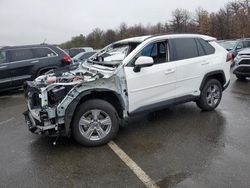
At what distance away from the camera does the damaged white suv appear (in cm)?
440

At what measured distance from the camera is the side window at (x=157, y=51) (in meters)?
5.45

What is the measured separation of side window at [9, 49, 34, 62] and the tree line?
33.1 meters

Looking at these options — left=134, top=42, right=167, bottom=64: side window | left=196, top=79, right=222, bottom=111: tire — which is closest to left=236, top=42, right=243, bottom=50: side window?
left=196, top=79, right=222, bottom=111: tire

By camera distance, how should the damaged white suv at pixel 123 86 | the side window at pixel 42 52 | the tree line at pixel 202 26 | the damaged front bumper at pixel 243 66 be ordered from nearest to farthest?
1. the damaged white suv at pixel 123 86
2. the side window at pixel 42 52
3. the damaged front bumper at pixel 243 66
4. the tree line at pixel 202 26

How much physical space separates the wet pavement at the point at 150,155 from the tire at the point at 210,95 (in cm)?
19

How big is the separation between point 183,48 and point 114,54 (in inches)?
57.2

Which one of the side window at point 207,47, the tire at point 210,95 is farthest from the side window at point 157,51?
the tire at point 210,95

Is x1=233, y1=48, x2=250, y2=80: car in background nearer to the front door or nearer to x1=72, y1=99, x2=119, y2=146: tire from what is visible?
the front door

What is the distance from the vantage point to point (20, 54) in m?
9.66

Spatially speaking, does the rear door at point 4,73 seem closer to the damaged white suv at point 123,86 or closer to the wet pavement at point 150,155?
the wet pavement at point 150,155

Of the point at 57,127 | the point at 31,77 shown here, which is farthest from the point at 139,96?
the point at 31,77

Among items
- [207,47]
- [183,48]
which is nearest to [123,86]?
[183,48]

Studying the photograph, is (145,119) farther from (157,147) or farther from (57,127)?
(57,127)

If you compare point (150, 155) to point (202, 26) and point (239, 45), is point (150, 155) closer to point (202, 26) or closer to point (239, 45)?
point (239, 45)
